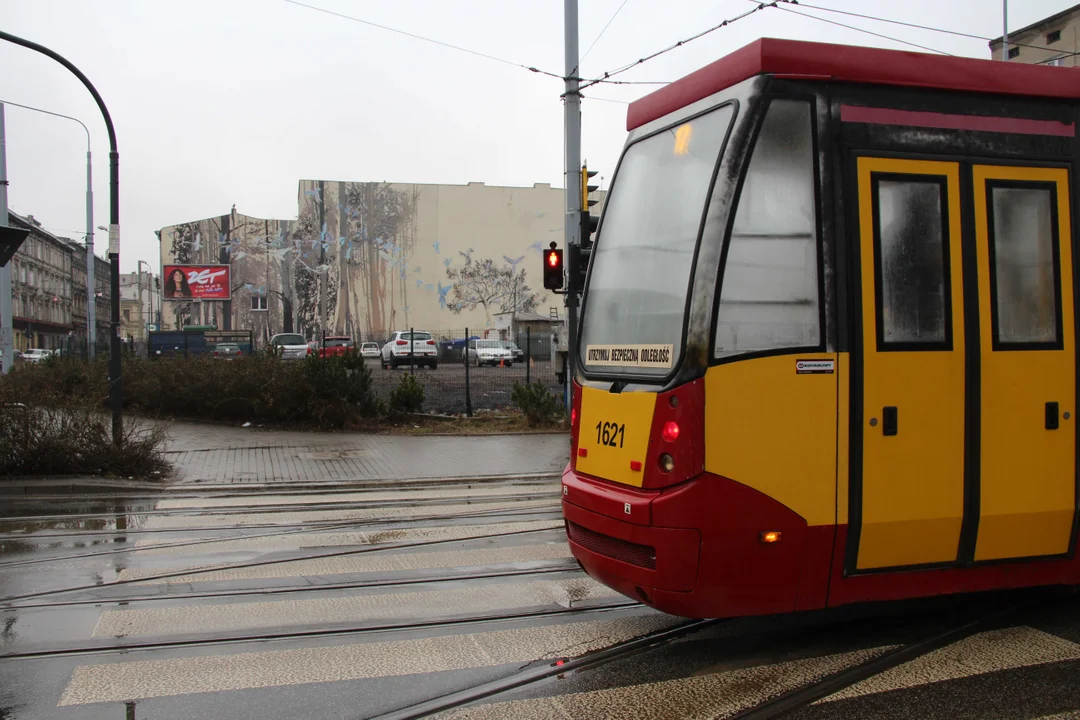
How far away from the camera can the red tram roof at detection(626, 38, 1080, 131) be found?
176 inches

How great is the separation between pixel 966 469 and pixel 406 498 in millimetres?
7024

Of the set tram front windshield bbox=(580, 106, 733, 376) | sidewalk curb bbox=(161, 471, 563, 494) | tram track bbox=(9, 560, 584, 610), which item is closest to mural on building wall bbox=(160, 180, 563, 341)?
sidewalk curb bbox=(161, 471, 563, 494)

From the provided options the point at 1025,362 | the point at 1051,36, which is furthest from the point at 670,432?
the point at 1051,36

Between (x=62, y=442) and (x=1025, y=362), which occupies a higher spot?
(x=1025, y=362)

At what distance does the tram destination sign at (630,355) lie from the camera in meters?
4.42

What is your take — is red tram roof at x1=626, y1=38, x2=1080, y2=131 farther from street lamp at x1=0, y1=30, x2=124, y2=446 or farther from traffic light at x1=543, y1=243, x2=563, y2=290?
street lamp at x1=0, y1=30, x2=124, y2=446

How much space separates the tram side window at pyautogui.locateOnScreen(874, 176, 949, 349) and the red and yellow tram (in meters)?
0.01

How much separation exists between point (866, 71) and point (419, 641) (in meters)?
3.96

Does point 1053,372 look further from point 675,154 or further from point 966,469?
point 675,154

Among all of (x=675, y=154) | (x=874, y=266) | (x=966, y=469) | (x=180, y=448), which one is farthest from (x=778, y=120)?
(x=180, y=448)

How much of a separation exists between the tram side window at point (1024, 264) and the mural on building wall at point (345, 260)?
211 feet

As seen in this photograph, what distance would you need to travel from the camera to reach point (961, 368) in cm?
466

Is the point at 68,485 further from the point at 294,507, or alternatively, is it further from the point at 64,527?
the point at 294,507

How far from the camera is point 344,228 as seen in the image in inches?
2704
